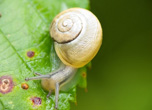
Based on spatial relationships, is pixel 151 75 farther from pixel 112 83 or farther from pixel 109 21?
pixel 109 21

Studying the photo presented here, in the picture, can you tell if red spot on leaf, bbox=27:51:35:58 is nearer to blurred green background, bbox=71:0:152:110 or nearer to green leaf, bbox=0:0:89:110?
green leaf, bbox=0:0:89:110

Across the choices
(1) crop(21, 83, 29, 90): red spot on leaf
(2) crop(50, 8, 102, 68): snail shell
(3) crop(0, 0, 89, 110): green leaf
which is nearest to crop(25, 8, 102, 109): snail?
(2) crop(50, 8, 102, 68): snail shell

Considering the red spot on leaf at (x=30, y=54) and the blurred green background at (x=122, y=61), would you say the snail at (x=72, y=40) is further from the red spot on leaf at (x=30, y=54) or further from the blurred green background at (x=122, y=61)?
the blurred green background at (x=122, y=61)

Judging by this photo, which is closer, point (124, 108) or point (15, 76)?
point (15, 76)

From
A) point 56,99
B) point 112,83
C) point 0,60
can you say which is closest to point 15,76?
point 0,60

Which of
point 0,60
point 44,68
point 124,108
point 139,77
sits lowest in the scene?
point 124,108

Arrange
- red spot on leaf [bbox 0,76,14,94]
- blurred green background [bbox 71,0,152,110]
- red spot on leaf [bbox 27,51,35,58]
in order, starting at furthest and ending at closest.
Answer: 1. blurred green background [bbox 71,0,152,110]
2. red spot on leaf [bbox 27,51,35,58]
3. red spot on leaf [bbox 0,76,14,94]

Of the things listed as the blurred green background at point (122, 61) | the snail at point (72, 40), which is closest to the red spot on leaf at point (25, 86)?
the snail at point (72, 40)
